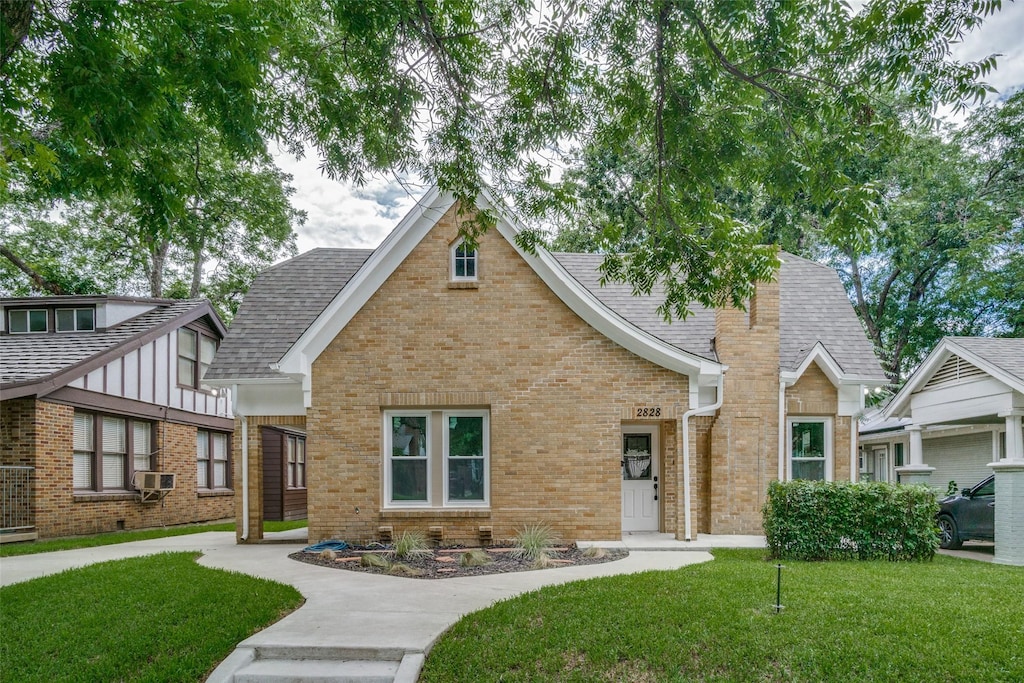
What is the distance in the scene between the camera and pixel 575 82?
763cm

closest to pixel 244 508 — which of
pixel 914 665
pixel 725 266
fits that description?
pixel 725 266

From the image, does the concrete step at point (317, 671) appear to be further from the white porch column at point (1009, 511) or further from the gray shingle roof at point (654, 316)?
the white porch column at point (1009, 511)

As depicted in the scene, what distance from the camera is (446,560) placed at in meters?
10.9

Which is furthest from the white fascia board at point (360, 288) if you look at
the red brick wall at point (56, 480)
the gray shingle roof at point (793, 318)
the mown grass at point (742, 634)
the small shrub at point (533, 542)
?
the mown grass at point (742, 634)

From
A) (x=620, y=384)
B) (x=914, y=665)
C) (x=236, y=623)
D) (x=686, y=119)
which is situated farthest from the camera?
(x=620, y=384)

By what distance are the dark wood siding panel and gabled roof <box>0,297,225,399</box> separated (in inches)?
162

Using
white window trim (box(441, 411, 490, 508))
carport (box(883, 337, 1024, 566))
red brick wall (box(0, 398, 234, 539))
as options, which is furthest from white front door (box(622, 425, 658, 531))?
red brick wall (box(0, 398, 234, 539))

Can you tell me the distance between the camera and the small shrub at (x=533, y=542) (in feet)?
36.5

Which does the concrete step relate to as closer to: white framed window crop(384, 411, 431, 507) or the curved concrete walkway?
the curved concrete walkway

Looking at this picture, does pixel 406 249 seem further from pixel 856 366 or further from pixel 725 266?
pixel 856 366

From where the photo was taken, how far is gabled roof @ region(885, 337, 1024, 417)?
15219mm

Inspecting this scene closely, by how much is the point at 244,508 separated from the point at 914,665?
1088 centimetres

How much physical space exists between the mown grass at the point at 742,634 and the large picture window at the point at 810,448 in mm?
5650

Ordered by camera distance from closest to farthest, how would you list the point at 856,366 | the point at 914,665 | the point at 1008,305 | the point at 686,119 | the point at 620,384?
the point at 914,665 → the point at 686,119 → the point at 620,384 → the point at 856,366 → the point at 1008,305
